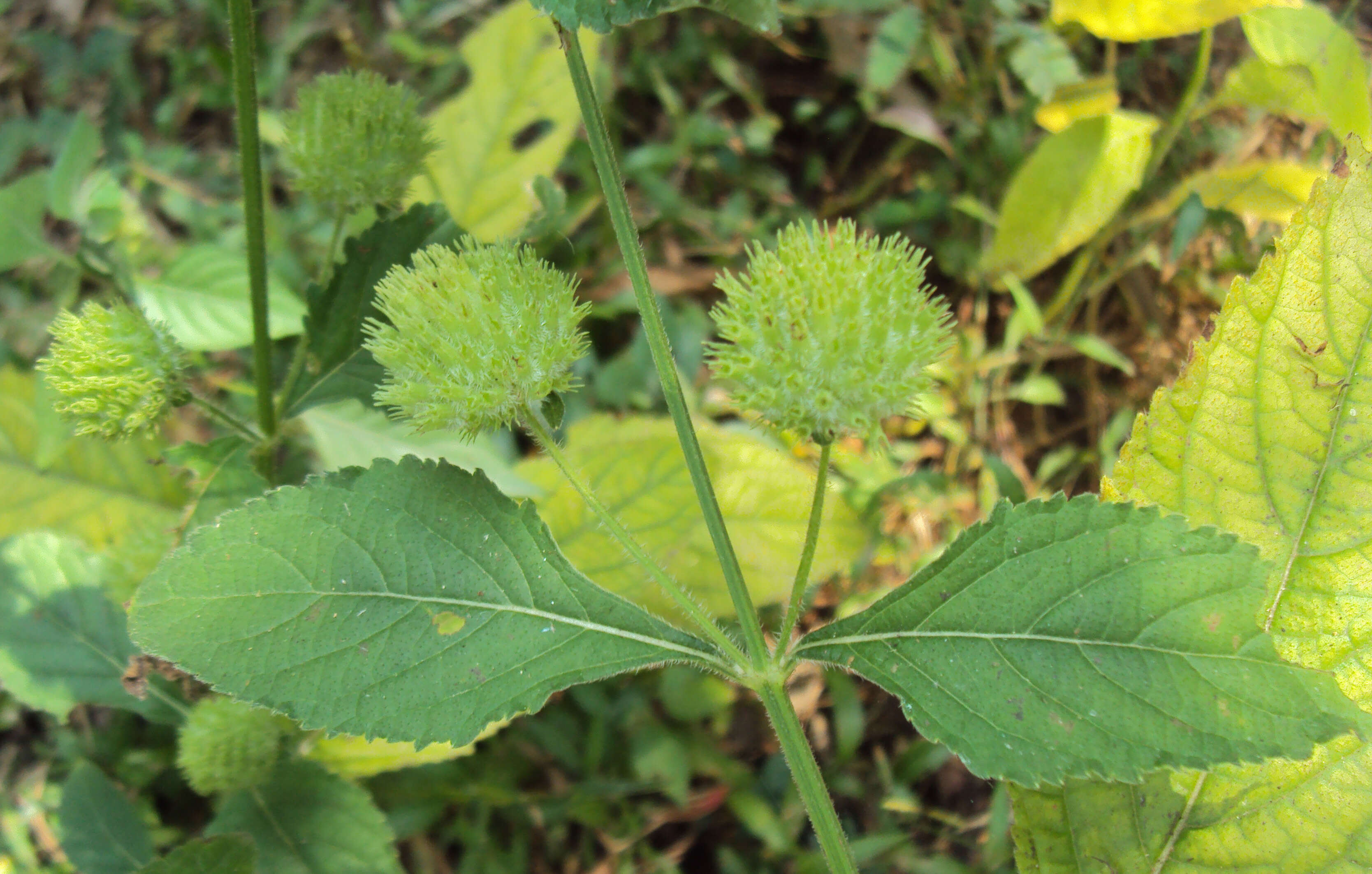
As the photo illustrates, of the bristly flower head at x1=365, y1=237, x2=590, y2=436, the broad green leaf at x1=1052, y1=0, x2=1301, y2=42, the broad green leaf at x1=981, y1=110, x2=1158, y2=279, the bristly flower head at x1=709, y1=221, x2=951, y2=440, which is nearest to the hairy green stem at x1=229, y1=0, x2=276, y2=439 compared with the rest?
the bristly flower head at x1=365, y1=237, x2=590, y2=436

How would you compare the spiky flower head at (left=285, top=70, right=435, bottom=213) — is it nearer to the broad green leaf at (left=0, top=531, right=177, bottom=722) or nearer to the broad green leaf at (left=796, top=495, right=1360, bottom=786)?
the broad green leaf at (left=0, top=531, right=177, bottom=722)

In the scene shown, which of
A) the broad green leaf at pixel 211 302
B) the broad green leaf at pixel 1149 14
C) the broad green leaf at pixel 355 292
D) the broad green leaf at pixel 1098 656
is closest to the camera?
the broad green leaf at pixel 1098 656

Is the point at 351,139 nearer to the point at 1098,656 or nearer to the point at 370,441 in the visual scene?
the point at 370,441

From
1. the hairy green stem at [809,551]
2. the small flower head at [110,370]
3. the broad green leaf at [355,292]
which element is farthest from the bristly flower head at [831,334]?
the small flower head at [110,370]

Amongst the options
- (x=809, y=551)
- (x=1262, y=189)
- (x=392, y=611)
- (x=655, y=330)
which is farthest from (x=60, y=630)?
→ (x=1262, y=189)

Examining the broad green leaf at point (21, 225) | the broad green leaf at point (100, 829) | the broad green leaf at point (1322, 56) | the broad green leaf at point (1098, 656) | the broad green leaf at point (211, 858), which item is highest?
the broad green leaf at point (21, 225)

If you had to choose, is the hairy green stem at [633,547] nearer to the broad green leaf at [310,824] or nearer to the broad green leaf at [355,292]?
the broad green leaf at [355,292]
